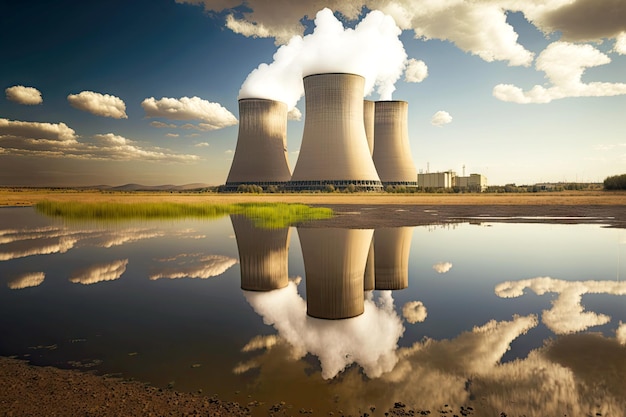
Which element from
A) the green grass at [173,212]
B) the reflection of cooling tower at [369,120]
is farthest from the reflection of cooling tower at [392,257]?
the reflection of cooling tower at [369,120]

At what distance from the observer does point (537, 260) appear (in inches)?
325

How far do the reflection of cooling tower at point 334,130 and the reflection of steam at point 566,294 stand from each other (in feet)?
80.4

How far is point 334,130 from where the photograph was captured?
30.1 metres

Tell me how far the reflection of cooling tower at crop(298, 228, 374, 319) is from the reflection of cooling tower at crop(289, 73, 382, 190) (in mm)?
18972

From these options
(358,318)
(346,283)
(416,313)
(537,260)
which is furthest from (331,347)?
(537,260)

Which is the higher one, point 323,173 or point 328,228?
point 323,173

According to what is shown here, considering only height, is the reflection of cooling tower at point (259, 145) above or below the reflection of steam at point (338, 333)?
above

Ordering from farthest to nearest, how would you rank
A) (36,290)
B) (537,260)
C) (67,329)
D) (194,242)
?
(194,242)
(537,260)
(36,290)
(67,329)

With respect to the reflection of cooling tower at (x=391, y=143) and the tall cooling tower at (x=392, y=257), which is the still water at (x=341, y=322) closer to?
the tall cooling tower at (x=392, y=257)

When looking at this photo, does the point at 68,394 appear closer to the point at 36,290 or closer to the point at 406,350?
the point at 406,350

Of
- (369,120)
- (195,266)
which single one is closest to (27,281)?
(195,266)

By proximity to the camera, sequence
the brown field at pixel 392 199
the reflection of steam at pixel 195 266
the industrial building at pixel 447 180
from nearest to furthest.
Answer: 1. the reflection of steam at pixel 195 266
2. the brown field at pixel 392 199
3. the industrial building at pixel 447 180

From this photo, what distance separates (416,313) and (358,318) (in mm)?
685

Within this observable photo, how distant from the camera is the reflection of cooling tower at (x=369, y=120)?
141ft
